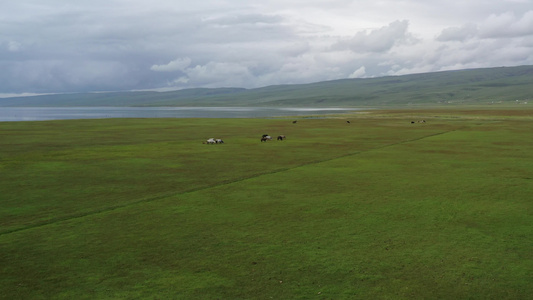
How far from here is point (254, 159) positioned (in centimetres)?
3203

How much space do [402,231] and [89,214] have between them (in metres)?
11.3

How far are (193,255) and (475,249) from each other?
791cm

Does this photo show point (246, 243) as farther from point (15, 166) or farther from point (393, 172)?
point (15, 166)

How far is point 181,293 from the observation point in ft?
32.9

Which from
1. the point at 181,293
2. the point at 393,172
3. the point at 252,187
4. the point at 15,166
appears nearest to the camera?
the point at 181,293

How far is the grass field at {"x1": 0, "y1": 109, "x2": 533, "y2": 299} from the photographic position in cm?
1043

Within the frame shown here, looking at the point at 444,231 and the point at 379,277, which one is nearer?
the point at 379,277

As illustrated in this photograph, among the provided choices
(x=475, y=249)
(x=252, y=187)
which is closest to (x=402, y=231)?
(x=475, y=249)

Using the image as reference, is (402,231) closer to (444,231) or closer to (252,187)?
(444,231)

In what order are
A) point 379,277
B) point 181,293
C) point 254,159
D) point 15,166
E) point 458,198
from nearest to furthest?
point 181,293
point 379,277
point 458,198
point 15,166
point 254,159

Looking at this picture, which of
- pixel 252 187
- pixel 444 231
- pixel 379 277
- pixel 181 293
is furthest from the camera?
pixel 252 187

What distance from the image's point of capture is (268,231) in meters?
14.5

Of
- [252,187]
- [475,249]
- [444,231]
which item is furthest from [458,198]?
[252,187]

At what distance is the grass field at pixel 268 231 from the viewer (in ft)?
34.2
